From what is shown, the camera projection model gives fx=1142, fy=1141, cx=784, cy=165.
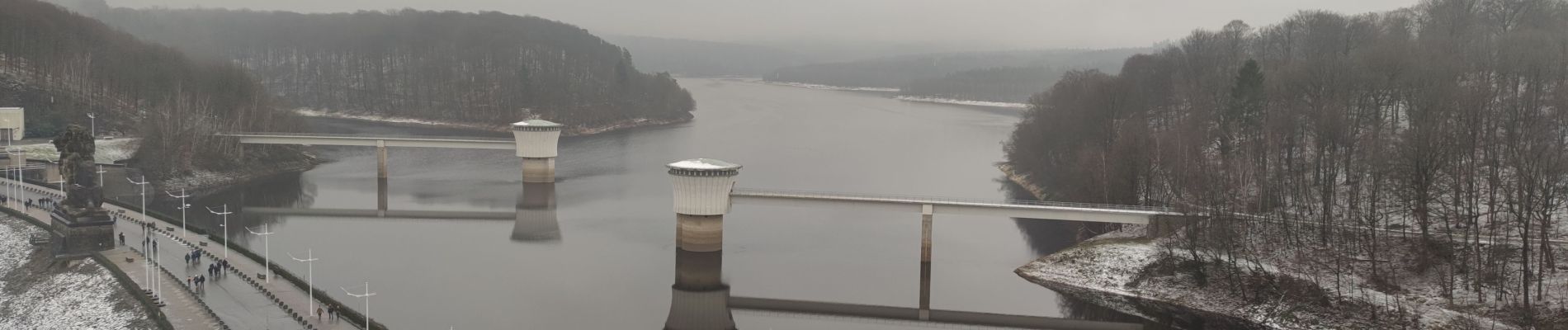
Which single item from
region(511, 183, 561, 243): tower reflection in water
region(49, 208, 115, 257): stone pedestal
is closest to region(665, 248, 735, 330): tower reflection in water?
region(511, 183, 561, 243): tower reflection in water

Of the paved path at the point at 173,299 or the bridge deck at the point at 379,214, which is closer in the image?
the paved path at the point at 173,299

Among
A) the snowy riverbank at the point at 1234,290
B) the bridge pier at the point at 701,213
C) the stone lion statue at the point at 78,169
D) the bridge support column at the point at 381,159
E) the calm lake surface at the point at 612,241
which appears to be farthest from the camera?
the bridge support column at the point at 381,159

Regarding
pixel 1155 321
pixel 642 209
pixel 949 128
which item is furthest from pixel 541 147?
pixel 949 128

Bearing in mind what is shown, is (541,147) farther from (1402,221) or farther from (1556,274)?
(1556,274)

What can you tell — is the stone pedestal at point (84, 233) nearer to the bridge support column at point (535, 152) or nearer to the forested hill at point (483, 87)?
the bridge support column at point (535, 152)

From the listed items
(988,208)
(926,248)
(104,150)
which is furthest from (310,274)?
(104,150)

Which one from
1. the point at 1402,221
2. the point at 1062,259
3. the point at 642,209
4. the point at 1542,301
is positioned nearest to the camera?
the point at 1542,301

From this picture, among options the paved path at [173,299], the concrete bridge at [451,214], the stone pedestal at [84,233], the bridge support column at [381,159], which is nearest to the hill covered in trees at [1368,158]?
the concrete bridge at [451,214]

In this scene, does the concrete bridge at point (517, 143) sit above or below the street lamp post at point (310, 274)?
above
